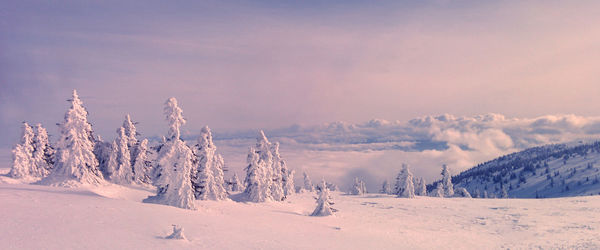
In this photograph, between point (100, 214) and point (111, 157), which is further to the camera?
point (111, 157)

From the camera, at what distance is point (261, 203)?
4975 centimetres

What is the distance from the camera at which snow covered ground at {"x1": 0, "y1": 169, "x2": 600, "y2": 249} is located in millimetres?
16781

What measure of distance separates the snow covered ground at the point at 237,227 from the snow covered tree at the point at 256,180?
15.8 meters

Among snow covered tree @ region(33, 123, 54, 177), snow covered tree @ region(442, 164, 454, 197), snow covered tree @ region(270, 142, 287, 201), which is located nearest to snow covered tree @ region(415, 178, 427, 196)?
snow covered tree @ region(442, 164, 454, 197)

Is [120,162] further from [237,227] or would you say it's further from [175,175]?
[237,227]

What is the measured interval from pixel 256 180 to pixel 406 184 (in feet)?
150

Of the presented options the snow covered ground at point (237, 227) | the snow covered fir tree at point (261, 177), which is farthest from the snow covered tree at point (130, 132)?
the snow covered fir tree at point (261, 177)

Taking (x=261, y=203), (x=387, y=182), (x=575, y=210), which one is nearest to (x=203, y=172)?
(x=261, y=203)

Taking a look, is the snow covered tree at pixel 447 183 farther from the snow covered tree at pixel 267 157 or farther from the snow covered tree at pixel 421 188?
the snow covered tree at pixel 267 157

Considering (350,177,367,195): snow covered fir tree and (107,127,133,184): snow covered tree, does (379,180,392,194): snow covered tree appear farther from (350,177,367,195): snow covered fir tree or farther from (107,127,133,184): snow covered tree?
(107,127,133,184): snow covered tree

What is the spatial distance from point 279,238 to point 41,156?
5470 cm

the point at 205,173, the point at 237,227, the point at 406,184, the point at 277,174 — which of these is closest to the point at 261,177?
the point at 205,173

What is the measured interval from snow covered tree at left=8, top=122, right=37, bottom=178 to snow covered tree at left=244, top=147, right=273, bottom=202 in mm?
35481

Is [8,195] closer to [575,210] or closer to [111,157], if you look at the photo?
[111,157]
